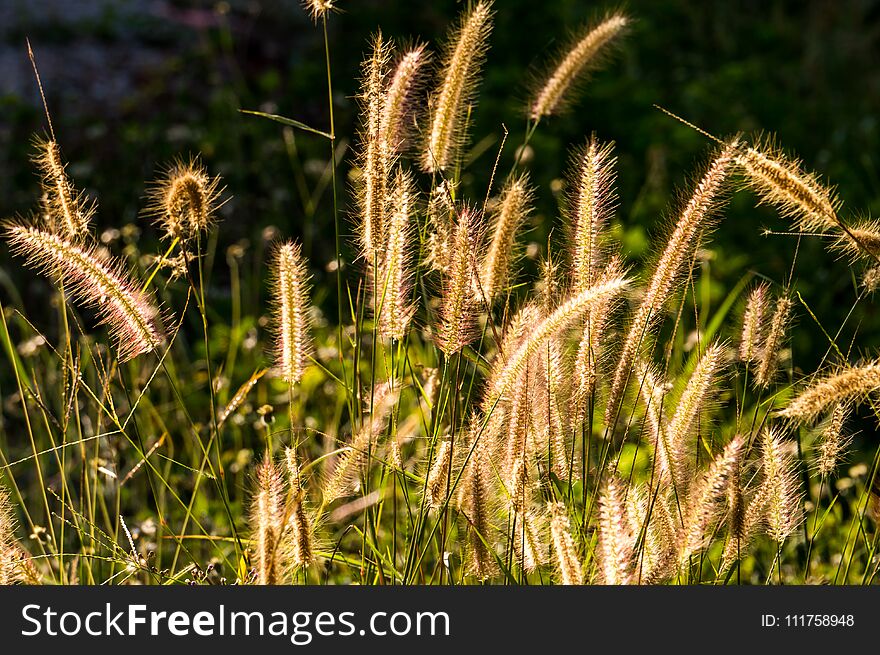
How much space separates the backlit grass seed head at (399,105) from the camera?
178 centimetres

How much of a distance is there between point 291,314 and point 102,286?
0.97 feet

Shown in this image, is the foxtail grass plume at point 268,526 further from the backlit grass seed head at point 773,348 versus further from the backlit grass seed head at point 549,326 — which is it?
the backlit grass seed head at point 773,348

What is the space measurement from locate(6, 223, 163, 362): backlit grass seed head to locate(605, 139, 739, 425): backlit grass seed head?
72cm

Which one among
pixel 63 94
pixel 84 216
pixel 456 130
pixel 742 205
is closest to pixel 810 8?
pixel 742 205

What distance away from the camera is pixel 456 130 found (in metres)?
1.93

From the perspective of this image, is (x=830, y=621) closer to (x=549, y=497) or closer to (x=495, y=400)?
(x=549, y=497)

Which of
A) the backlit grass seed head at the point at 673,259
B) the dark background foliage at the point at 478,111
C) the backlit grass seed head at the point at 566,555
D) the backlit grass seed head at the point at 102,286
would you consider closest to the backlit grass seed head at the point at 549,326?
the backlit grass seed head at the point at 673,259

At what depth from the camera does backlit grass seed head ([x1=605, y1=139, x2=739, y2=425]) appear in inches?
65.9

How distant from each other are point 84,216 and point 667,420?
1.01 m

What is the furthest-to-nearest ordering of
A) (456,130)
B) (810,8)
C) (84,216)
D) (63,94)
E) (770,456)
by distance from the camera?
1. (810,8)
2. (63,94)
3. (456,130)
4. (84,216)
5. (770,456)

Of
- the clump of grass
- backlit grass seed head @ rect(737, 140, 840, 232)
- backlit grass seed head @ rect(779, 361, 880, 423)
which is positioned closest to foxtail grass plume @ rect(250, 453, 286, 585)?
the clump of grass

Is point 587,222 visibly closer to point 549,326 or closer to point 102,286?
point 549,326

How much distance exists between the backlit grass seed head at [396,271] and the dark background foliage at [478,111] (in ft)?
6.97

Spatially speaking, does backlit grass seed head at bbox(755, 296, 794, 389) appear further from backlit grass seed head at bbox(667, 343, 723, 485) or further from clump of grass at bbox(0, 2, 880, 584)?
backlit grass seed head at bbox(667, 343, 723, 485)
